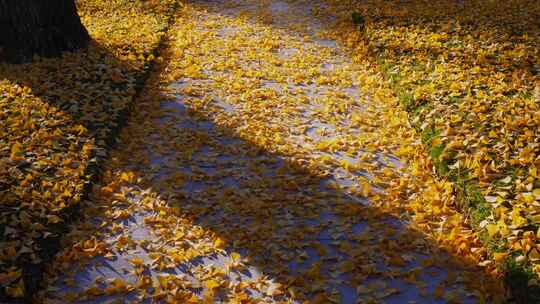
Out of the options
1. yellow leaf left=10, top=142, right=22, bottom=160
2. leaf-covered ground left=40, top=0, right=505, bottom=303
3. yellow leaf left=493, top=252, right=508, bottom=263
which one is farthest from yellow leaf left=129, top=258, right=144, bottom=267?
yellow leaf left=493, top=252, right=508, bottom=263

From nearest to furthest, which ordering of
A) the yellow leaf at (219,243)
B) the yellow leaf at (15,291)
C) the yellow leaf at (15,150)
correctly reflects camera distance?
the yellow leaf at (15,291), the yellow leaf at (219,243), the yellow leaf at (15,150)

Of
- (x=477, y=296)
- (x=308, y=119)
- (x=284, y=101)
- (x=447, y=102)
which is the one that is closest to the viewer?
(x=477, y=296)

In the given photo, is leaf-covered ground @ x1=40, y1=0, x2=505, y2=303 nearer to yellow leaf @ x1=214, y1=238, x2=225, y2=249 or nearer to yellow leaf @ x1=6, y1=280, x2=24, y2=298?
yellow leaf @ x1=214, y1=238, x2=225, y2=249

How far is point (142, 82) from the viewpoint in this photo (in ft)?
25.0

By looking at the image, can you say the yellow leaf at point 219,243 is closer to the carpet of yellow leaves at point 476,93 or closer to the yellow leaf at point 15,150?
the carpet of yellow leaves at point 476,93

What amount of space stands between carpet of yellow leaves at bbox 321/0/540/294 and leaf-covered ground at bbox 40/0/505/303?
0.25 m

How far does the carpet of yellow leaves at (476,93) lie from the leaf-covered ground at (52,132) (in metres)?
3.62

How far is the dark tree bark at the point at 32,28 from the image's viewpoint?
7.39m

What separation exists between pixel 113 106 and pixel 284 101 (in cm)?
245

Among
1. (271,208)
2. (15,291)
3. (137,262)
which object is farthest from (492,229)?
(15,291)

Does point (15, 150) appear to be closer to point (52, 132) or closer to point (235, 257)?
point (52, 132)

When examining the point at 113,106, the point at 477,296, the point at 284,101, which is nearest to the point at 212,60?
the point at 284,101

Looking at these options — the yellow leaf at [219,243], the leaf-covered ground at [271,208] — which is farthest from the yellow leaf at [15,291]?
the yellow leaf at [219,243]

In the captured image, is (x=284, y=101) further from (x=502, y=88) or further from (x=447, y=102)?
(x=502, y=88)
